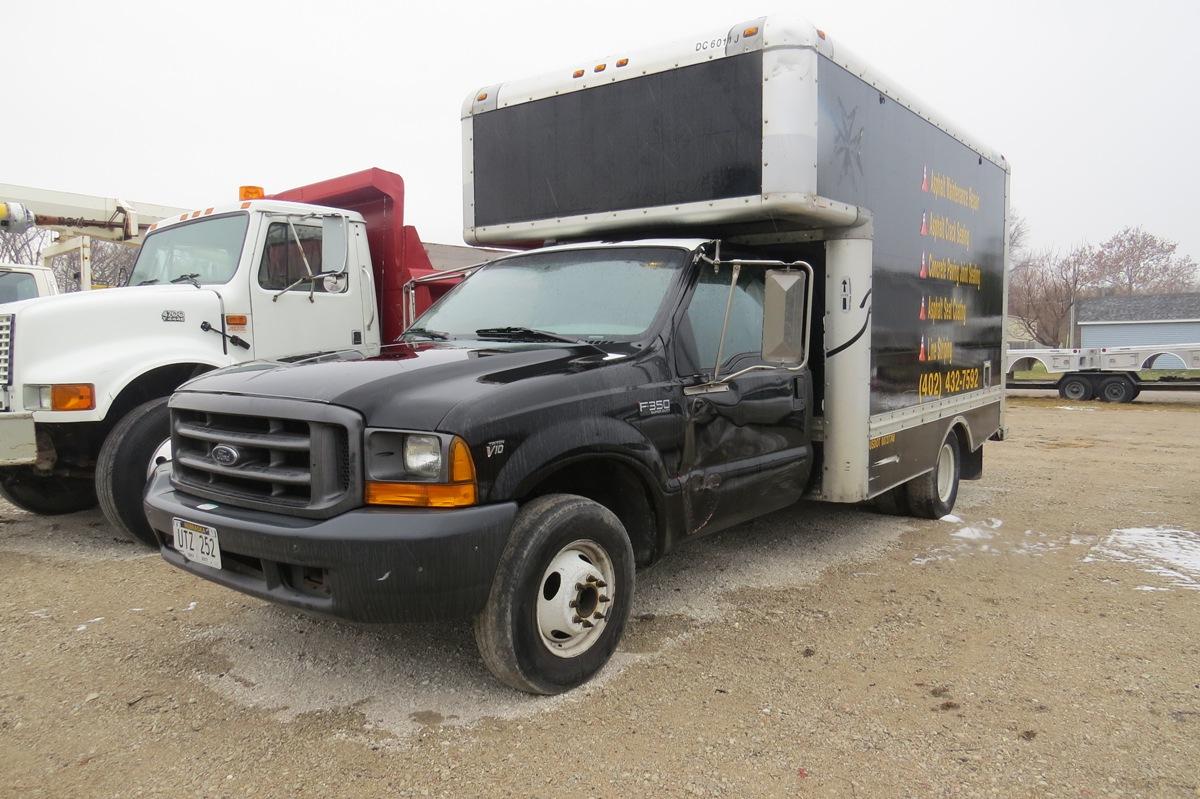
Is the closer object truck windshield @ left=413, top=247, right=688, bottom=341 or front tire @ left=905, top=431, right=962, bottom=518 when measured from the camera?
truck windshield @ left=413, top=247, right=688, bottom=341

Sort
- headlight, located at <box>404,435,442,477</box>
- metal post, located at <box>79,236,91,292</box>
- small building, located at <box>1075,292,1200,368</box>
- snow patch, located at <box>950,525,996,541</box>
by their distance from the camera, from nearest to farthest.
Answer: headlight, located at <box>404,435,442,477</box>
snow patch, located at <box>950,525,996,541</box>
metal post, located at <box>79,236,91,292</box>
small building, located at <box>1075,292,1200,368</box>

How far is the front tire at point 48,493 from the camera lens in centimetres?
621

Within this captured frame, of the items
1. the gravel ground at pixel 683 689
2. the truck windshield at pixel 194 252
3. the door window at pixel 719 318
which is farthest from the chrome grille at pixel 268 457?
the truck windshield at pixel 194 252

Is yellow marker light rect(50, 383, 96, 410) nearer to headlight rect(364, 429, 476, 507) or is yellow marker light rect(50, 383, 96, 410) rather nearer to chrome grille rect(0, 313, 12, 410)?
chrome grille rect(0, 313, 12, 410)

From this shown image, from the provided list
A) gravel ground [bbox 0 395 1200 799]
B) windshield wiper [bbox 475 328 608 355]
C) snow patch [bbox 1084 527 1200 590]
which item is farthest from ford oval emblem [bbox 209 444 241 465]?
snow patch [bbox 1084 527 1200 590]

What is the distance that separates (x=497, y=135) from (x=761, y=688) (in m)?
3.86

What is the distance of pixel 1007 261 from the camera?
7.66 metres

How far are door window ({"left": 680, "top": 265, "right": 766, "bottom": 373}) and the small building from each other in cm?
2129

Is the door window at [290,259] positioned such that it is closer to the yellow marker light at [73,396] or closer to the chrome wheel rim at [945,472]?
the yellow marker light at [73,396]

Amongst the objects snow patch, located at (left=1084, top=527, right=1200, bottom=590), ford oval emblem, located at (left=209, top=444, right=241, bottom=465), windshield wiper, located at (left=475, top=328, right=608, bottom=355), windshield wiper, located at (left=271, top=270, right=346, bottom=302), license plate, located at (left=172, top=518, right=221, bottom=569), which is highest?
windshield wiper, located at (left=271, top=270, right=346, bottom=302)

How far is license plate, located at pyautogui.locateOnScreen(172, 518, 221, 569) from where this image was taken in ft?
10.5

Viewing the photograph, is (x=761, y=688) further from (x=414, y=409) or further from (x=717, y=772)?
(x=414, y=409)

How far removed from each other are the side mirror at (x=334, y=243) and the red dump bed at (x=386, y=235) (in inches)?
14.4

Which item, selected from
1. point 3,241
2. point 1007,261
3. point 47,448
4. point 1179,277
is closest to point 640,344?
point 47,448
